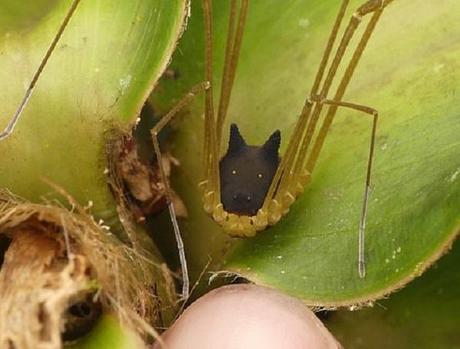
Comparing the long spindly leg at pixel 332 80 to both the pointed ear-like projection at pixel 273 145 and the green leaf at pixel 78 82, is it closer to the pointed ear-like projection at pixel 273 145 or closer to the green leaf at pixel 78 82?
the pointed ear-like projection at pixel 273 145

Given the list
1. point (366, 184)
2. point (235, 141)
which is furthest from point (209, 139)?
point (366, 184)

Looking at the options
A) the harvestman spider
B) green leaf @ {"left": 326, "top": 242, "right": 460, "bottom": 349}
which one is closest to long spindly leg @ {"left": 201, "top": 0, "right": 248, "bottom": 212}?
the harvestman spider

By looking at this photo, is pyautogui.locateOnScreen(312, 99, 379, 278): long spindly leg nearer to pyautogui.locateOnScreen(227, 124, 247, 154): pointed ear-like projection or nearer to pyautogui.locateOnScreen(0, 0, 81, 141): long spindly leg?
pyautogui.locateOnScreen(227, 124, 247, 154): pointed ear-like projection

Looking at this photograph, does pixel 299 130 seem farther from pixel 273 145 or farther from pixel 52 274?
pixel 52 274

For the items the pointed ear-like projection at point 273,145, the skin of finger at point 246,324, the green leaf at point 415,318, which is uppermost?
the pointed ear-like projection at point 273,145

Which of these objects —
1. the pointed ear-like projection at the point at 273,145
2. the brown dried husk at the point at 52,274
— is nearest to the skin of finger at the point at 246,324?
the brown dried husk at the point at 52,274

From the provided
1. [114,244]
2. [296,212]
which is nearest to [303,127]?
[296,212]

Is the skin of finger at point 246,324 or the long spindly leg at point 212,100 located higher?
the long spindly leg at point 212,100

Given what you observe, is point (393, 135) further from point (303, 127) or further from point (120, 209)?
point (120, 209)
